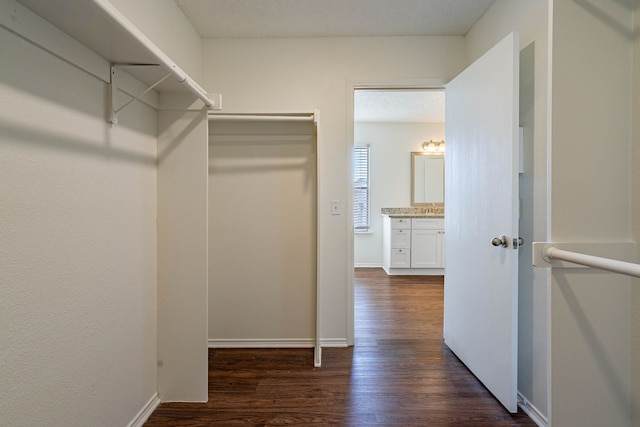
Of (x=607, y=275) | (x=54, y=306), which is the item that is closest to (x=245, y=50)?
(x=54, y=306)

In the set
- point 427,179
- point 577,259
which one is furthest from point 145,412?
point 427,179

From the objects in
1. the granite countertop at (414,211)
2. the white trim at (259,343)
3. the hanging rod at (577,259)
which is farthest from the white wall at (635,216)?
Answer: the granite countertop at (414,211)

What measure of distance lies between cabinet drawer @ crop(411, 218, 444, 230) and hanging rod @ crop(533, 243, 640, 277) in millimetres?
3888

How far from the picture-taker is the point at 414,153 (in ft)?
17.9

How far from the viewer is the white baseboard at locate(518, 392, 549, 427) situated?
1597 mm

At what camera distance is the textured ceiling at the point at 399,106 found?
3986 mm

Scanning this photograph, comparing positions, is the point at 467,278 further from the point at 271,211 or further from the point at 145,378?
the point at 145,378

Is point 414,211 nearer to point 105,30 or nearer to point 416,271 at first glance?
point 416,271

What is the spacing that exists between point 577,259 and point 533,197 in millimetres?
868

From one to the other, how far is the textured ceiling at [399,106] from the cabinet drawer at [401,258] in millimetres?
2091

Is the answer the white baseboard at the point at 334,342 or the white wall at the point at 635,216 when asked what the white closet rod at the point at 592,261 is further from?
the white baseboard at the point at 334,342

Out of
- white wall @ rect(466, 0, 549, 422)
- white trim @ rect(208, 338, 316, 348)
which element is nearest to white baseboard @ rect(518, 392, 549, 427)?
white wall @ rect(466, 0, 549, 422)

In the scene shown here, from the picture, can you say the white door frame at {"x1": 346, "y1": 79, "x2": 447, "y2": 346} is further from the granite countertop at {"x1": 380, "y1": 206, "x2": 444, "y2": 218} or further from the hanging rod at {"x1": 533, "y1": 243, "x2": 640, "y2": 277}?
the granite countertop at {"x1": 380, "y1": 206, "x2": 444, "y2": 218}

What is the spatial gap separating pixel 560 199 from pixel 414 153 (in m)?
4.59
